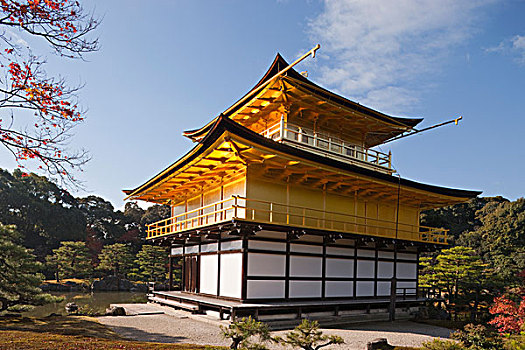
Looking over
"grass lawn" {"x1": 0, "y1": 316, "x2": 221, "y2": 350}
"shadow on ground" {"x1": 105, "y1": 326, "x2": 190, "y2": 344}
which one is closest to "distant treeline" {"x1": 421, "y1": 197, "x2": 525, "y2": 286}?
"shadow on ground" {"x1": 105, "y1": 326, "x2": 190, "y2": 344}

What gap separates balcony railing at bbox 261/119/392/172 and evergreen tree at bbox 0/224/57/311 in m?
10.8

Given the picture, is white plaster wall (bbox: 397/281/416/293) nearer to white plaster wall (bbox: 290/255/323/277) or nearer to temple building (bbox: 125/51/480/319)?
temple building (bbox: 125/51/480/319)

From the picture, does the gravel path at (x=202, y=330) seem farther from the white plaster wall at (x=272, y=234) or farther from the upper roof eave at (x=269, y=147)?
the upper roof eave at (x=269, y=147)

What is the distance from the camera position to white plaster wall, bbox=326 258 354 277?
16.5 m

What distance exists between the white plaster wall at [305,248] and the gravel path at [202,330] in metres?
3.18

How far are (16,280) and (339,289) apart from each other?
12.3m

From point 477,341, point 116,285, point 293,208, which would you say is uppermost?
point 293,208

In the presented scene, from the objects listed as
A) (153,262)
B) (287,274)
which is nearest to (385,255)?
(287,274)

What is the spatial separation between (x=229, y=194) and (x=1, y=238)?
27.5 ft

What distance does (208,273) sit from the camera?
56.6 ft

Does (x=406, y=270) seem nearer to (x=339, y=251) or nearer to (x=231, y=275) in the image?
(x=339, y=251)

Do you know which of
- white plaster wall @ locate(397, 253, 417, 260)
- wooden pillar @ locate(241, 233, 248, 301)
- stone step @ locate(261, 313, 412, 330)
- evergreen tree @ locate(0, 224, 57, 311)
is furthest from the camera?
white plaster wall @ locate(397, 253, 417, 260)

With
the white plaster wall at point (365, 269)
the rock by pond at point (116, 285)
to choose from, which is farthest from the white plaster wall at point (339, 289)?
the rock by pond at point (116, 285)

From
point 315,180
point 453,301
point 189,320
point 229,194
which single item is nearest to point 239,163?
point 229,194
